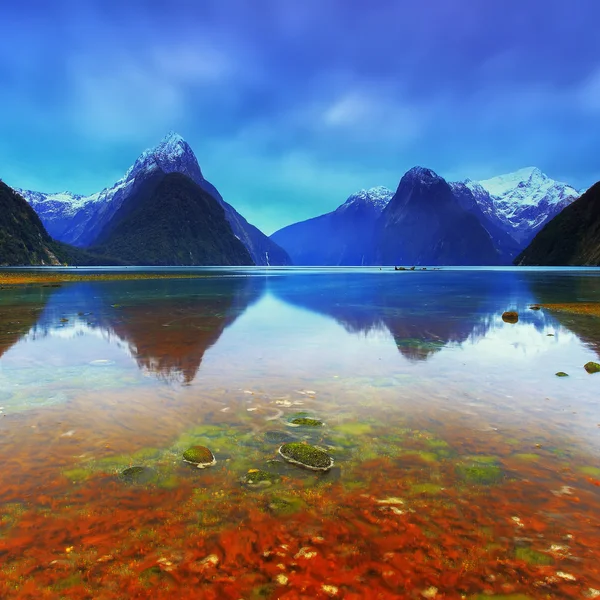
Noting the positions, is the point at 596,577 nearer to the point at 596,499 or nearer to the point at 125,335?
the point at 596,499

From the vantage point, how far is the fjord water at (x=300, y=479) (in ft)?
18.6

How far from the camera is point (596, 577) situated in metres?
5.61

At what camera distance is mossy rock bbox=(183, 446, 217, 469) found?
347 inches

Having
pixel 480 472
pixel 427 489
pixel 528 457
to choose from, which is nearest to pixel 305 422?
pixel 427 489

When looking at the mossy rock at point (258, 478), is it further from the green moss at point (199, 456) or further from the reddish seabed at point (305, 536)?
the green moss at point (199, 456)

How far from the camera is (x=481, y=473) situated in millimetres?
8469

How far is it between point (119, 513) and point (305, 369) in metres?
10.8

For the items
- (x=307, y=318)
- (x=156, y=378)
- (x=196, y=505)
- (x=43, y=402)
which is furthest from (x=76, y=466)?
(x=307, y=318)

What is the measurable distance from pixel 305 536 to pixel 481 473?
13.6 feet

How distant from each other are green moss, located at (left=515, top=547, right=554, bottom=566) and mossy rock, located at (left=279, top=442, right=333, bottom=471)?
3.70 metres

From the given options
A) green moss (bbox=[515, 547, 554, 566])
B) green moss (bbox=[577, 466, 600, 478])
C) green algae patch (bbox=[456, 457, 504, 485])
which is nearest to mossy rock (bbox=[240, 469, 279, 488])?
green algae patch (bbox=[456, 457, 504, 485])

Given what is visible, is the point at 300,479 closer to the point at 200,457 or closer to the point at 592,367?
the point at 200,457

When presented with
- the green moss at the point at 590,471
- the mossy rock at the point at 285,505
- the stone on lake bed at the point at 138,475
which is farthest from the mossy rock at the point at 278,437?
the green moss at the point at 590,471

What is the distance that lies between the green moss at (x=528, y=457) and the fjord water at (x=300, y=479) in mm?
66
